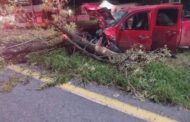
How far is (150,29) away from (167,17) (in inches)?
26.1

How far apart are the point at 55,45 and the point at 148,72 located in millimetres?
2369

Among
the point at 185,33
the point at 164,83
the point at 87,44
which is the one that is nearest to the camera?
the point at 164,83

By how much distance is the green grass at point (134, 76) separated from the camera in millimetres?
5219

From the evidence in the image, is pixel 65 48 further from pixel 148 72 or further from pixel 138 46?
pixel 148 72

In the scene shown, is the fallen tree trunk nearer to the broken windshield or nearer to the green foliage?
the green foliage

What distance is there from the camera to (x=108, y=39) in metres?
7.23

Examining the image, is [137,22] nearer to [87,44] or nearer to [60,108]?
[87,44]

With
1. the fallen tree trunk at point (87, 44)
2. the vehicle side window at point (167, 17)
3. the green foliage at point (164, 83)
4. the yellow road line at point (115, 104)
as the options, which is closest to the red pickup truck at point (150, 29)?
the vehicle side window at point (167, 17)

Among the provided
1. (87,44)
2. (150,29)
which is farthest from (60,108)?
(150,29)

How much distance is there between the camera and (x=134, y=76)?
5.79 m

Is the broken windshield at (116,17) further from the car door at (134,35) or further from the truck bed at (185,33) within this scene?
the truck bed at (185,33)

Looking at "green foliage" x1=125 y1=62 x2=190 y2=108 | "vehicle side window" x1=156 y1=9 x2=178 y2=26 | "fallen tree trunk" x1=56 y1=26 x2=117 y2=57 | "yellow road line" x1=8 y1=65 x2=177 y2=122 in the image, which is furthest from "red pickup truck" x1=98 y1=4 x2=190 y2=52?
"yellow road line" x1=8 y1=65 x2=177 y2=122

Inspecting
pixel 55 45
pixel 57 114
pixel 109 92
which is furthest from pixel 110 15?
pixel 57 114

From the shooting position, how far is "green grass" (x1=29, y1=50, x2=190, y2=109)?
5219 millimetres
